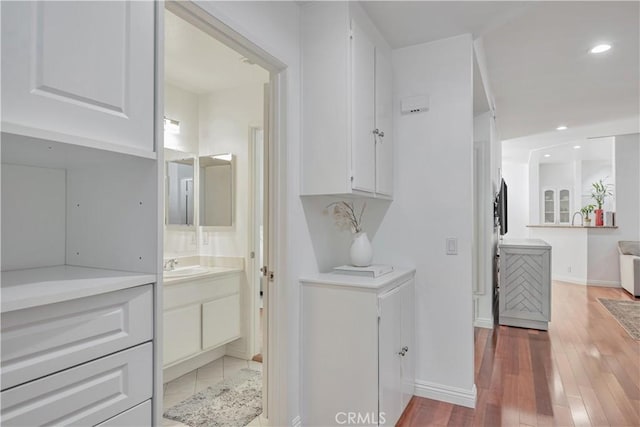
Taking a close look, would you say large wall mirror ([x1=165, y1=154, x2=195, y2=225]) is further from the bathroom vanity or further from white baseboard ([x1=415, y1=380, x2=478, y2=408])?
white baseboard ([x1=415, y1=380, x2=478, y2=408])

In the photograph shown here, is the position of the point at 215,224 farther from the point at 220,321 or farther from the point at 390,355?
the point at 390,355

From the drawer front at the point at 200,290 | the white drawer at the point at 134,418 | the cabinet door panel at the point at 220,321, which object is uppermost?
the white drawer at the point at 134,418

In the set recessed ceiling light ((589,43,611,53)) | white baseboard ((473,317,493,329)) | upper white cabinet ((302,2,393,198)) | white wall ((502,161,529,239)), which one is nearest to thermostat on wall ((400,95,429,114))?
upper white cabinet ((302,2,393,198))

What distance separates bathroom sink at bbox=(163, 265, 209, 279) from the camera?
2990 mm

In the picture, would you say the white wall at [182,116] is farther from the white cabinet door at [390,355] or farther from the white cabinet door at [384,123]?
the white cabinet door at [390,355]

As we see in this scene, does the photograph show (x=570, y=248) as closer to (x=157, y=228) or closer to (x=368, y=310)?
(x=368, y=310)

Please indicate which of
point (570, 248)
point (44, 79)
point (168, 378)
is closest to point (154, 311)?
point (44, 79)

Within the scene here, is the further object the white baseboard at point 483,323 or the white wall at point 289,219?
the white baseboard at point 483,323

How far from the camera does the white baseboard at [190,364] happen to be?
2.90m

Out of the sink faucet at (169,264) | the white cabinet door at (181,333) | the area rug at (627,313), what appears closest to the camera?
the white cabinet door at (181,333)

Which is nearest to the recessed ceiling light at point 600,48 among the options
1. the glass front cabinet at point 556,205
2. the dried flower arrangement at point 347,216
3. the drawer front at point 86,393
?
the dried flower arrangement at point 347,216

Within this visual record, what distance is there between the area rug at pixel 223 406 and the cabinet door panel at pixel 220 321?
372mm

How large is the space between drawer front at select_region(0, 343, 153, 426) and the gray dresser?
4.31 m

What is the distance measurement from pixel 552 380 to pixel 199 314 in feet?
9.31
